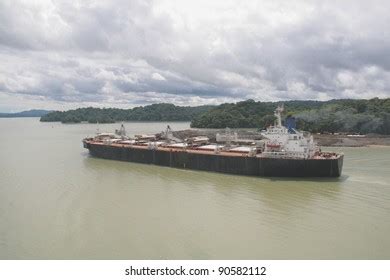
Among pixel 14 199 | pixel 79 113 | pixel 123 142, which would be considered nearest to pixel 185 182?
pixel 14 199

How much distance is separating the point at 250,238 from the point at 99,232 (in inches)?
250

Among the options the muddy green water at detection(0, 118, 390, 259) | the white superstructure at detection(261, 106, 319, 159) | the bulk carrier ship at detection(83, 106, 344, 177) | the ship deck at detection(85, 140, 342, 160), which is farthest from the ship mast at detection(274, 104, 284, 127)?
the muddy green water at detection(0, 118, 390, 259)

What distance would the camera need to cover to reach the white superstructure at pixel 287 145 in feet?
94.0

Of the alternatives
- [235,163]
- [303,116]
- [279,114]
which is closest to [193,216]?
[235,163]

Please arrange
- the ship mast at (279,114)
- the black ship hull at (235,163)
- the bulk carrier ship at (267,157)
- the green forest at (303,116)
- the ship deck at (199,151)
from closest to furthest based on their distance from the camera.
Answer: the black ship hull at (235,163), the bulk carrier ship at (267,157), the ship deck at (199,151), the ship mast at (279,114), the green forest at (303,116)

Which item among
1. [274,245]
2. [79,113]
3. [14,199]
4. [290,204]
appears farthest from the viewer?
[79,113]

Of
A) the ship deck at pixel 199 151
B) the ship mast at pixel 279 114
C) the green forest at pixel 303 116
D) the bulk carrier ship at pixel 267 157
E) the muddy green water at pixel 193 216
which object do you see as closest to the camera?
the muddy green water at pixel 193 216

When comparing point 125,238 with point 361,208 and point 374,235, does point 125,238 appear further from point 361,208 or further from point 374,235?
point 361,208

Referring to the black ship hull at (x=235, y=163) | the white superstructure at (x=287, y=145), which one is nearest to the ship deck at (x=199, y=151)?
the black ship hull at (x=235, y=163)

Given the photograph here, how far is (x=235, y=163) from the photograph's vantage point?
3052 centimetres

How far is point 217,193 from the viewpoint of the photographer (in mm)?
24250

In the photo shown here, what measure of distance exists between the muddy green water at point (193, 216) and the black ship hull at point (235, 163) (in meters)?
0.82

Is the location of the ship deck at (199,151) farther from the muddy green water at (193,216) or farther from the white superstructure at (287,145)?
the muddy green water at (193,216)

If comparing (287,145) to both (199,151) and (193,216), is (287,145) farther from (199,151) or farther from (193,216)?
Answer: (193,216)
